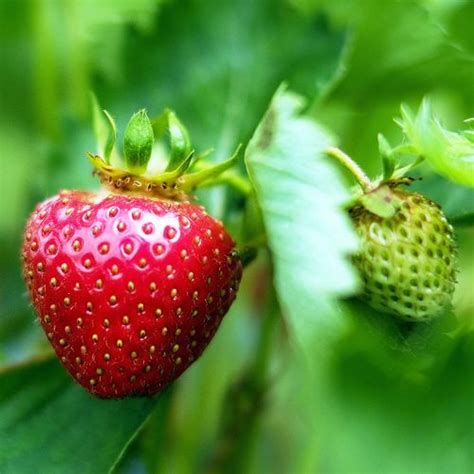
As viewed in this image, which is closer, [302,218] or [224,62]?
[302,218]

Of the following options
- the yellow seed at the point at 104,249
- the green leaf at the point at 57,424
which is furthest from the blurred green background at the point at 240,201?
the yellow seed at the point at 104,249

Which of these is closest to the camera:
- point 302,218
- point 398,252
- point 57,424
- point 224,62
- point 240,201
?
point 302,218

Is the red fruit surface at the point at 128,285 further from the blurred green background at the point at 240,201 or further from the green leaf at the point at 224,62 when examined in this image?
the green leaf at the point at 224,62

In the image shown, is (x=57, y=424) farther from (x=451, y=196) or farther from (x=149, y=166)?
(x=451, y=196)

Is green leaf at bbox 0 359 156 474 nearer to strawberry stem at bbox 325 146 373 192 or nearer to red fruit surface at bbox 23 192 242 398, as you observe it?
red fruit surface at bbox 23 192 242 398

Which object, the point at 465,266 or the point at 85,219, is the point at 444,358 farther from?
the point at 465,266

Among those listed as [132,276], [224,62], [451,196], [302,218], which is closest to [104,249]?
[132,276]

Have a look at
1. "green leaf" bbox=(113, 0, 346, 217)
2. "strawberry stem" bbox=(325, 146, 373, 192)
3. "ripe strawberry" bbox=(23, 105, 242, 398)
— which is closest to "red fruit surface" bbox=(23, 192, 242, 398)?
"ripe strawberry" bbox=(23, 105, 242, 398)
